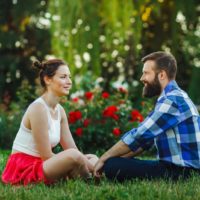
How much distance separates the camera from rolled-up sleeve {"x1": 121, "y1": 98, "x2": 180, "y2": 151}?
15.5ft

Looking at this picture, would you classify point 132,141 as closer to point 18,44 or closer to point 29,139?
point 29,139

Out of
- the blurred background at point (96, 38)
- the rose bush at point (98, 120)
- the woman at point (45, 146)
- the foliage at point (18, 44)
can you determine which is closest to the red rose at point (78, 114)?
the rose bush at point (98, 120)

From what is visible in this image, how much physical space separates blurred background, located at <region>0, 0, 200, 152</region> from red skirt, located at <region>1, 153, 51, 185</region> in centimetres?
328

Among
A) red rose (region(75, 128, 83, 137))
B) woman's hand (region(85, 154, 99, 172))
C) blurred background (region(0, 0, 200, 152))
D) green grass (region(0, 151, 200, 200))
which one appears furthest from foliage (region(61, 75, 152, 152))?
green grass (region(0, 151, 200, 200))

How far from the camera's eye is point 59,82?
512 cm

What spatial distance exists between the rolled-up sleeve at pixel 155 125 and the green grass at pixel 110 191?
0.90 ft

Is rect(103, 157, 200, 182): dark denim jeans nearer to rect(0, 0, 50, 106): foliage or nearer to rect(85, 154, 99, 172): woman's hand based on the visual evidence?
rect(85, 154, 99, 172): woman's hand

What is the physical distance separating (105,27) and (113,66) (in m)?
1.83

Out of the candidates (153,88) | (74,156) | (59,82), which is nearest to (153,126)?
(153,88)

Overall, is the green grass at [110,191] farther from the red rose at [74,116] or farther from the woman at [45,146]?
the red rose at [74,116]

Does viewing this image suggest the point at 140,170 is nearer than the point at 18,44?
Yes

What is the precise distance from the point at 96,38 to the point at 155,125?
5.40 metres

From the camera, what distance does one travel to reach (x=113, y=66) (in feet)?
38.8

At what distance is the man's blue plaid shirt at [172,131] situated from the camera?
4.73 metres
